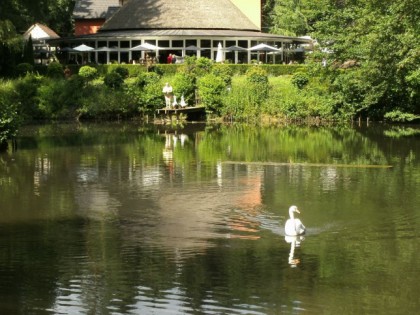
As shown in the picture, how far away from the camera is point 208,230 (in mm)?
20922

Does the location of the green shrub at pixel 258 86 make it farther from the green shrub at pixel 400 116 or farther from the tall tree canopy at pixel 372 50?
the green shrub at pixel 400 116

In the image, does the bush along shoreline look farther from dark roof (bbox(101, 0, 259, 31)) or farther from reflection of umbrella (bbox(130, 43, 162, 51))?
dark roof (bbox(101, 0, 259, 31))

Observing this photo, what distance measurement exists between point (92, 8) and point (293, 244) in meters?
68.8

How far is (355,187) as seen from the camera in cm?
2702

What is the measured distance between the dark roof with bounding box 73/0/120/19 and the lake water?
48643 mm

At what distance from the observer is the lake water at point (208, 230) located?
1602 cm

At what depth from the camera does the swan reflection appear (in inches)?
711

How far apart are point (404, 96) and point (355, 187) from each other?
909 inches

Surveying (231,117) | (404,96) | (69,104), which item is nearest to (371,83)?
(404,96)

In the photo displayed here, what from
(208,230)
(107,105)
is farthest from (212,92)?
(208,230)

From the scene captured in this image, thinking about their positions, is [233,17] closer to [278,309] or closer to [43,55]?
[43,55]

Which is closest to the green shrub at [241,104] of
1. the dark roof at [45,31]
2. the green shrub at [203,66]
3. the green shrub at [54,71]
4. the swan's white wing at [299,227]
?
the green shrub at [203,66]

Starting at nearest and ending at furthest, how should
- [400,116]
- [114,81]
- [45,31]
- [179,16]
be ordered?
[400,116] < [114,81] < [179,16] < [45,31]

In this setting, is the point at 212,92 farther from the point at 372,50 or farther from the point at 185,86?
the point at 372,50
